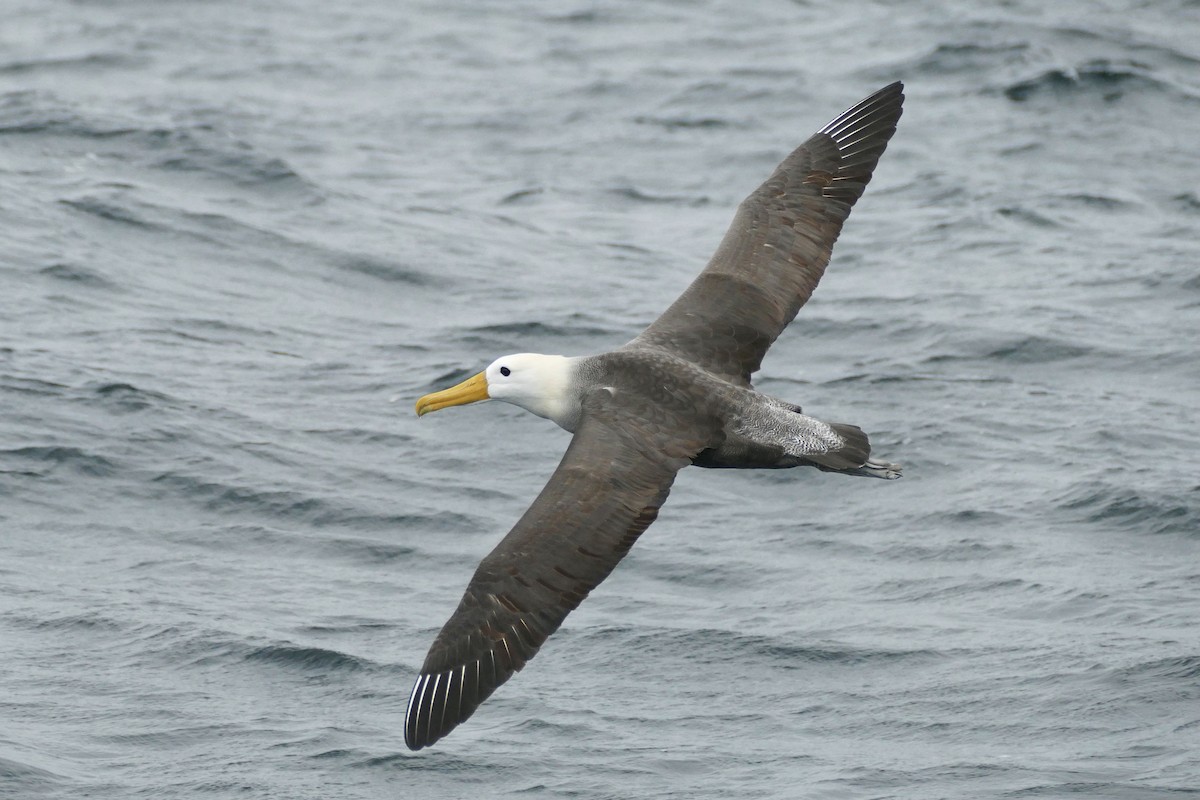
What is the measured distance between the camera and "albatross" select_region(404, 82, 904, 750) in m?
9.71

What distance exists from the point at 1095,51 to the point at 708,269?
15.0 meters

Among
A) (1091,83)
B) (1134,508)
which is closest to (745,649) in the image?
(1134,508)

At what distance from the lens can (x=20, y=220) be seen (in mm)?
19406

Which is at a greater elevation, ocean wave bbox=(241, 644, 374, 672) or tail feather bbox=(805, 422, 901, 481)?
tail feather bbox=(805, 422, 901, 481)

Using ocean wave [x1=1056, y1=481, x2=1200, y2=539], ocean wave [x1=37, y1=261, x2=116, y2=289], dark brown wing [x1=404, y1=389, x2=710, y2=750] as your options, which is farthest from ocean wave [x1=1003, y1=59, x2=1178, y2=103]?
dark brown wing [x1=404, y1=389, x2=710, y2=750]

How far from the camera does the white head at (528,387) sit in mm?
11203

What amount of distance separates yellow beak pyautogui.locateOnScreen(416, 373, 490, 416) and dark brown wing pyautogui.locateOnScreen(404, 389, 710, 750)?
1.61m

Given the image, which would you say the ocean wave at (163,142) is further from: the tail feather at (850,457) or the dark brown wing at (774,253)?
the tail feather at (850,457)

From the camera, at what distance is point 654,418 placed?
10.7 metres

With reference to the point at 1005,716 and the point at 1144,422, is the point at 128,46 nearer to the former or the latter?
the point at 1144,422

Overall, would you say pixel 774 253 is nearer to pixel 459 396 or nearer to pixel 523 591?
pixel 459 396

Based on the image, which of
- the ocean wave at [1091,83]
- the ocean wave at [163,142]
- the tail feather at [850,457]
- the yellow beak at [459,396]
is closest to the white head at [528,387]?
the yellow beak at [459,396]

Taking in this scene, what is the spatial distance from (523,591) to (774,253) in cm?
351

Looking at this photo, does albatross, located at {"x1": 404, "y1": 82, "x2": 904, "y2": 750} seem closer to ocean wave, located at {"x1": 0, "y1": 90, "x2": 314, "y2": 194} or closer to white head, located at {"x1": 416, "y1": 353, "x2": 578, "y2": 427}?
white head, located at {"x1": 416, "y1": 353, "x2": 578, "y2": 427}
